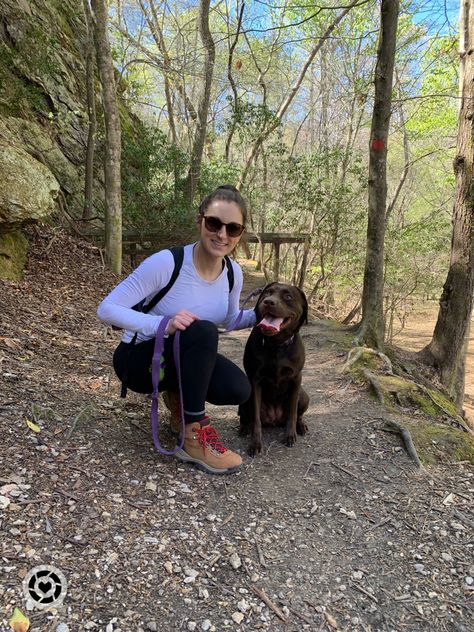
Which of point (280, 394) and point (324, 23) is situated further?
point (324, 23)

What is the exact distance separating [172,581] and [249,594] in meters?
0.32

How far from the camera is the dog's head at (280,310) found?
9.29 feet

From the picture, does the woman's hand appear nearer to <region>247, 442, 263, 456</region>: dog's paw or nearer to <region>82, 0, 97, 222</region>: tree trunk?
<region>247, 442, 263, 456</region>: dog's paw

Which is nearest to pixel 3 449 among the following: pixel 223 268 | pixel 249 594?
pixel 249 594

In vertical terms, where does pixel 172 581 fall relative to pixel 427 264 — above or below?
below

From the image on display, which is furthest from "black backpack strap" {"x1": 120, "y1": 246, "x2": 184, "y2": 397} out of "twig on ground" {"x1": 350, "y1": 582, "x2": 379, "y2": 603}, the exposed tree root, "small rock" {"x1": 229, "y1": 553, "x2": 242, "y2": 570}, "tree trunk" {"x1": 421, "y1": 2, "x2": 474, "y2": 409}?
"tree trunk" {"x1": 421, "y1": 2, "x2": 474, "y2": 409}

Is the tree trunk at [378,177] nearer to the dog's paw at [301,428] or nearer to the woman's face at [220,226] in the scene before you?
the dog's paw at [301,428]

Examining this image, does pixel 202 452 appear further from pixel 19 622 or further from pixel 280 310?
pixel 19 622

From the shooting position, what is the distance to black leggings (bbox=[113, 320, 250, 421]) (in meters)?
2.52

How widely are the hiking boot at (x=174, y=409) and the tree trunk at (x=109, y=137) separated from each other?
202 inches

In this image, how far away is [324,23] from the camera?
13789 millimetres

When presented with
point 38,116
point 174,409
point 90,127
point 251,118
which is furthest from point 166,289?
point 251,118

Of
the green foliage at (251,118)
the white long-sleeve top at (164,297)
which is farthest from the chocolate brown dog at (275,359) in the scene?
the green foliage at (251,118)

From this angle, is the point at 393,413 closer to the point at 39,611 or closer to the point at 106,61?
the point at 39,611
